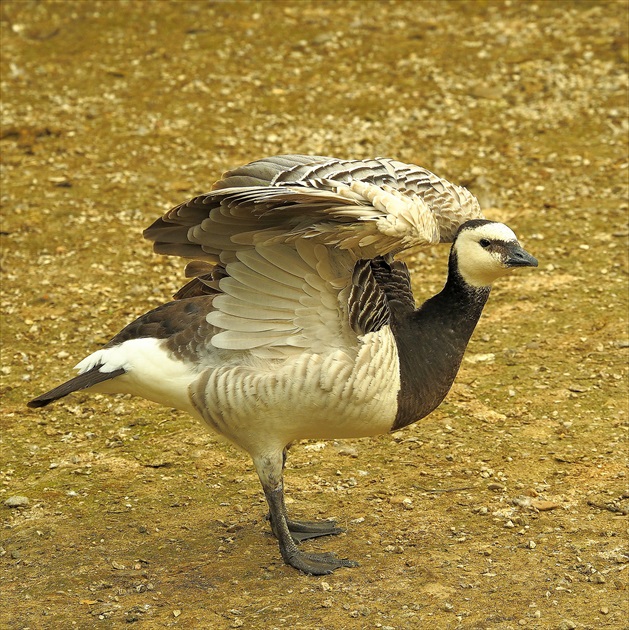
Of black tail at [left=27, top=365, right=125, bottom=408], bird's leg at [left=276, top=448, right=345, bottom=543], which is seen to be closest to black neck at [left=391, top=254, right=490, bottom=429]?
bird's leg at [left=276, top=448, right=345, bottom=543]

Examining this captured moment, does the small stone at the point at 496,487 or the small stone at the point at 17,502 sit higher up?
the small stone at the point at 17,502

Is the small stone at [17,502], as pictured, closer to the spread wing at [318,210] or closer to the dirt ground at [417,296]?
the dirt ground at [417,296]

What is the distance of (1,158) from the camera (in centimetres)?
910

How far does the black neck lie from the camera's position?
4.60m

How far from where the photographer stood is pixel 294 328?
4.46 meters

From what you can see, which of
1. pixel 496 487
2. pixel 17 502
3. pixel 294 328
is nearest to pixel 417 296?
pixel 496 487

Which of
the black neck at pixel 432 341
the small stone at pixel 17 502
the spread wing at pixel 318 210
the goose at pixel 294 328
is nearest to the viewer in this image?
the spread wing at pixel 318 210

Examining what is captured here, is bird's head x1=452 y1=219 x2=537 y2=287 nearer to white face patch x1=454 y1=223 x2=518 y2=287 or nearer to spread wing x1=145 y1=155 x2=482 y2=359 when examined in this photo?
white face patch x1=454 y1=223 x2=518 y2=287

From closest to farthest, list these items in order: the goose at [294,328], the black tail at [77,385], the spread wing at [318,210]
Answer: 1. the spread wing at [318,210]
2. the goose at [294,328]
3. the black tail at [77,385]

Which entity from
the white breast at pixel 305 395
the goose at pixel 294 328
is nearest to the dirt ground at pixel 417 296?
the goose at pixel 294 328

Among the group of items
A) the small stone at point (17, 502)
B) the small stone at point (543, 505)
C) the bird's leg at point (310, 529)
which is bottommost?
the small stone at point (543, 505)

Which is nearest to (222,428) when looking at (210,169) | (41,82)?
(210,169)

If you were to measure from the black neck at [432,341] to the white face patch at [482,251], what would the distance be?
0.06 meters

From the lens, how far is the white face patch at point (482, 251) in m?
4.60
